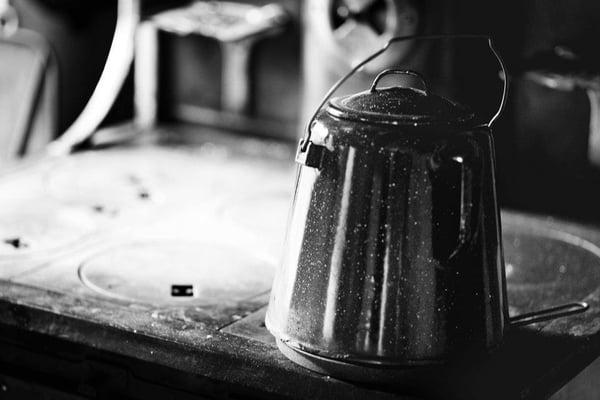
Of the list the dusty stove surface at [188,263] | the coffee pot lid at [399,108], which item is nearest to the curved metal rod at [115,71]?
the dusty stove surface at [188,263]

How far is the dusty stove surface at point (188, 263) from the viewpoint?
59.4 inches

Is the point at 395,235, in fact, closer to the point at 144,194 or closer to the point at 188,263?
the point at 188,263

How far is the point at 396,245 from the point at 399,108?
0.18m

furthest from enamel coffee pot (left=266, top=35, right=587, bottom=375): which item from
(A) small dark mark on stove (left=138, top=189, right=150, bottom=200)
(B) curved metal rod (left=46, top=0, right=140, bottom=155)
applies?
(B) curved metal rod (left=46, top=0, right=140, bottom=155)

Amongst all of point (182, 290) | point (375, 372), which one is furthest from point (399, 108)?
point (182, 290)

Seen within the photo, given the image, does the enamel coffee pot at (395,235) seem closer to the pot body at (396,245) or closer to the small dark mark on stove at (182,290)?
the pot body at (396,245)

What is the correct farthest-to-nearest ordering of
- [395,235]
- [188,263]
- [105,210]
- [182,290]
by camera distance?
1. [105,210]
2. [188,263]
3. [182,290]
4. [395,235]

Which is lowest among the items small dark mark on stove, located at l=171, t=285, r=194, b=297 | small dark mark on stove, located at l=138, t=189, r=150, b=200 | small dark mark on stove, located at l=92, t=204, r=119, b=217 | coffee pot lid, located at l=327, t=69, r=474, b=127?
small dark mark on stove, located at l=171, t=285, r=194, b=297

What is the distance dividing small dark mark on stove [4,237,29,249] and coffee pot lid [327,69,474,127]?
29.8 inches

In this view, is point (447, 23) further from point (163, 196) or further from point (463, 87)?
point (163, 196)

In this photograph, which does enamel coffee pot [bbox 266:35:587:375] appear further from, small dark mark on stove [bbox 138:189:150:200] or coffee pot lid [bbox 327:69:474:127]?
small dark mark on stove [bbox 138:189:150:200]

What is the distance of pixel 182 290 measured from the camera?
174 cm

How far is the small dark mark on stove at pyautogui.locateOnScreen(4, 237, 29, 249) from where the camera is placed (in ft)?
6.33

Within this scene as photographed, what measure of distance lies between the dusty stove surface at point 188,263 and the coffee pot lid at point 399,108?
348 millimetres
